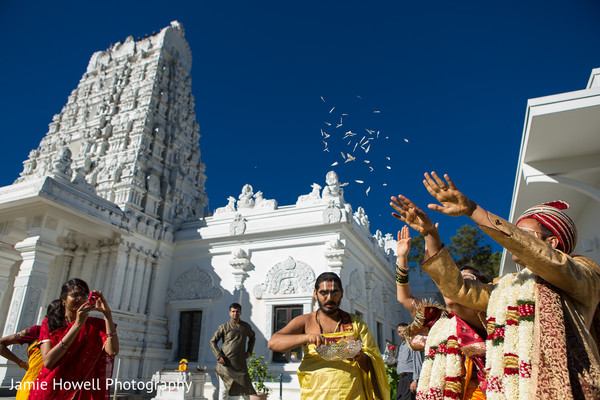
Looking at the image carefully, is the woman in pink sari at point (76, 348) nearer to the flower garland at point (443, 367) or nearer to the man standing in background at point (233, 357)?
the flower garland at point (443, 367)

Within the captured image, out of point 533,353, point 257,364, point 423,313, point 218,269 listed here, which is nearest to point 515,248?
point 533,353

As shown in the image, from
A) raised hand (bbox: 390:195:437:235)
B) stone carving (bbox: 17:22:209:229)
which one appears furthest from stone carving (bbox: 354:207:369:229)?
raised hand (bbox: 390:195:437:235)

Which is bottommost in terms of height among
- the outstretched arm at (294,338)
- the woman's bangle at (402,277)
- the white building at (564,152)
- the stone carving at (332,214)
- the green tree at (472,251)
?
the outstretched arm at (294,338)

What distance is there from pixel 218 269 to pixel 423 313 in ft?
33.8

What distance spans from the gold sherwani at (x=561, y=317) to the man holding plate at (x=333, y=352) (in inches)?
45.8

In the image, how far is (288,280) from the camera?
427 inches

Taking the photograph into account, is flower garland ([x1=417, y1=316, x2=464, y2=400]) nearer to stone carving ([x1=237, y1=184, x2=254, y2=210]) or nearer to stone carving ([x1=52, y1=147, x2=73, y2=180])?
stone carving ([x1=237, y1=184, x2=254, y2=210])

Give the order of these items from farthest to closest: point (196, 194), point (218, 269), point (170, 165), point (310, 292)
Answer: point (196, 194) < point (170, 165) < point (218, 269) < point (310, 292)

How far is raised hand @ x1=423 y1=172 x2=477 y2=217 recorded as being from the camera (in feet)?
5.32

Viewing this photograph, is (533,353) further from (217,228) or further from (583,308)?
(217,228)

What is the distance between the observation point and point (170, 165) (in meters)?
15.1

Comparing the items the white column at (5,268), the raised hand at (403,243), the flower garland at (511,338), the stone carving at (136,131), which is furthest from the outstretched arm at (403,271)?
the white column at (5,268)

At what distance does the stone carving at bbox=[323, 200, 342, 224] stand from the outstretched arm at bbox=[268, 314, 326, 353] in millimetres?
7986

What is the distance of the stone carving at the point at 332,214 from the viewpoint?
10.6 m
